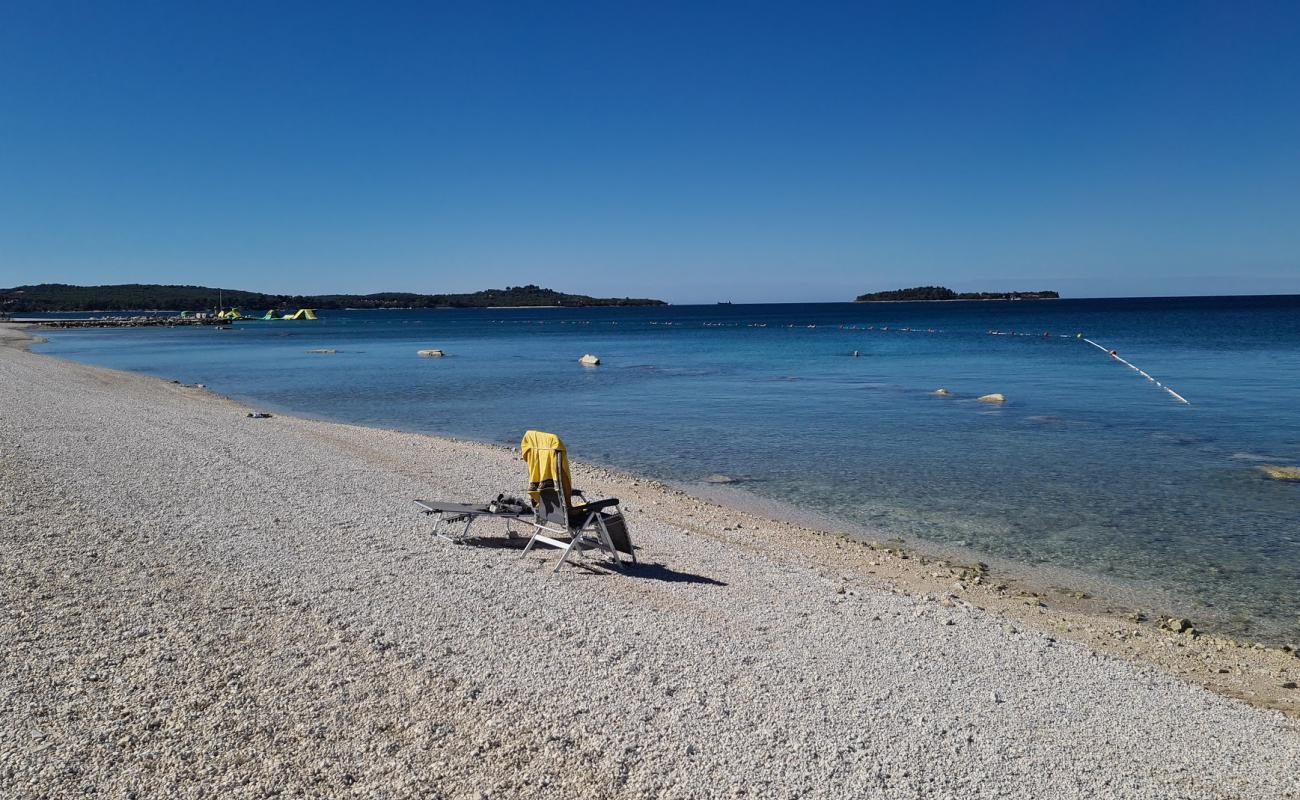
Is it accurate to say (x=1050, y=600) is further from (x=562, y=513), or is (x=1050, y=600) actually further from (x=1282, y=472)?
(x=1282, y=472)

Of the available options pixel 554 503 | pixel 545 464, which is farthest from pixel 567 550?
pixel 545 464

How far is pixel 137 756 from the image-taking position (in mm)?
4750

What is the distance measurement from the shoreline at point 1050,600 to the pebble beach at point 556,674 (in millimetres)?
51

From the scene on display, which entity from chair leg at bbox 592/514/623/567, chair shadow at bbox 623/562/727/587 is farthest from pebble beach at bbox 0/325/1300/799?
chair leg at bbox 592/514/623/567

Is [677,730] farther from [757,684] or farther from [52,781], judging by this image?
[52,781]

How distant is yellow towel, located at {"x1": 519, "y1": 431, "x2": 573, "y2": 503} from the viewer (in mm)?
8797

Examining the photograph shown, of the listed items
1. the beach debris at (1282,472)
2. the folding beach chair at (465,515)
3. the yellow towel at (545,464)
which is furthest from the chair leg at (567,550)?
the beach debris at (1282,472)

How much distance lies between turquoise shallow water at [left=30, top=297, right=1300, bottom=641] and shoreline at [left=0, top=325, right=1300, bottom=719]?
0.55 meters

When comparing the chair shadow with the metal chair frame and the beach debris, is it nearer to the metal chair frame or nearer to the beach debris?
the metal chair frame

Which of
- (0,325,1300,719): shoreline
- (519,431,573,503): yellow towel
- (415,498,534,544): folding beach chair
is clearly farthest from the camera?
(415,498,534,544): folding beach chair

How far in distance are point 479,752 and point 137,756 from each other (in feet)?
6.34

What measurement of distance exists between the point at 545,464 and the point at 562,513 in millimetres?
→ 569

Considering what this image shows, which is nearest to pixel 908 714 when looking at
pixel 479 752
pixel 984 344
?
pixel 479 752

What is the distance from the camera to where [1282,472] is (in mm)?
15461
